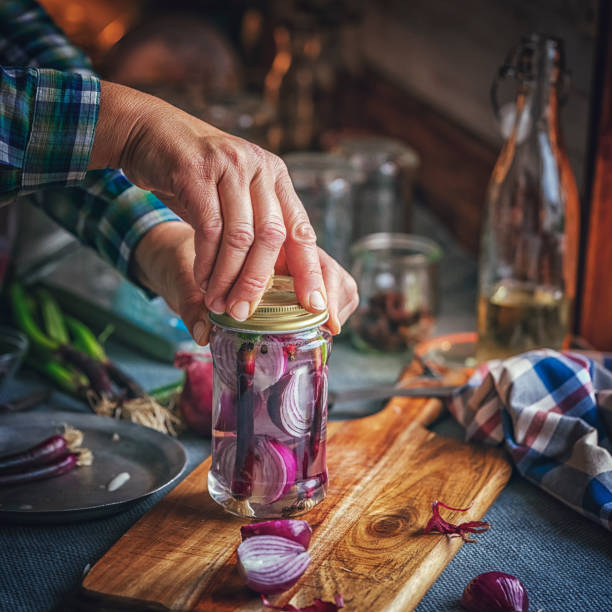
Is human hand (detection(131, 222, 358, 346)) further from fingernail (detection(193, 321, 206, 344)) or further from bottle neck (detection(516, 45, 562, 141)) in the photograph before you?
bottle neck (detection(516, 45, 562, 141))

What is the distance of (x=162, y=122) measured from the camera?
883mm

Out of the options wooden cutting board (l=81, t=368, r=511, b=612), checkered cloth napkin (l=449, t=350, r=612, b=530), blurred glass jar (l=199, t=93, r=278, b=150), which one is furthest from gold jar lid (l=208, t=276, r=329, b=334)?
blurred glass jar (l=199, t=93, r=278, b=150)

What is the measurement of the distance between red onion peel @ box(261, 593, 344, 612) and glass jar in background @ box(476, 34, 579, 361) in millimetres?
693

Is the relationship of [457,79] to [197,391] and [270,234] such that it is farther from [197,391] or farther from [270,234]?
[270,234]

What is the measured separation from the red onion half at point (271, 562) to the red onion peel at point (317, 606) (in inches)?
0.6

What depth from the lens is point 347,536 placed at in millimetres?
907

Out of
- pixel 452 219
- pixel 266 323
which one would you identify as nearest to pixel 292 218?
pixel 266 323

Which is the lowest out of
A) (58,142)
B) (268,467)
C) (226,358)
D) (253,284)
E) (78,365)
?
(78,365)

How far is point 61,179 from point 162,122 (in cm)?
14

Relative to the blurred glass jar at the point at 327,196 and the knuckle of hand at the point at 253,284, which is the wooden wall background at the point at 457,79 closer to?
the blurred glass jar at the point at 327,196

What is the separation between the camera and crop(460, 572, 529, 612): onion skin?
806 millimetres

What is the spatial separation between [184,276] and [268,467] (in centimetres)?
28

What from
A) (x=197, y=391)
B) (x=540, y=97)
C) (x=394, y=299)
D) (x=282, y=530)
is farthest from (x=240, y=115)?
(x=282, y=530)

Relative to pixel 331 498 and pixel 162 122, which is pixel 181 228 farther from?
pixel 331 498
